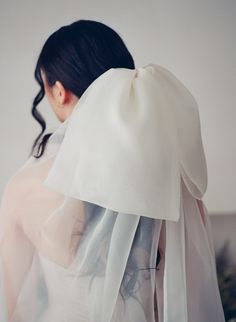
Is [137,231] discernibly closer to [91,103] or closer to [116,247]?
[116,247]

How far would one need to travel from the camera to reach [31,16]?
74cm

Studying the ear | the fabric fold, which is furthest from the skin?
the fabric fold

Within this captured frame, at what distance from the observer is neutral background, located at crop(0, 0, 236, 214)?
0.73 metres

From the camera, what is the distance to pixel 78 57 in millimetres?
650

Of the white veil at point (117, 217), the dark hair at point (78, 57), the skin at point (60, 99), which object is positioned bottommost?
the white veil at point (117, 217)

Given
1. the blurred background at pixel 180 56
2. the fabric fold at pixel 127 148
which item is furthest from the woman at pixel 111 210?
the blurred background at pixel 180 56

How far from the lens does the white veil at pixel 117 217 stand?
1.71 feet

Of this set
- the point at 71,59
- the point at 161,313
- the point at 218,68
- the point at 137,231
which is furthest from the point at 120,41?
the point at 161,313

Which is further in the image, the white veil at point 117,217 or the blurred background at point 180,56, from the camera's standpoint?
the blurred background at point 180,56

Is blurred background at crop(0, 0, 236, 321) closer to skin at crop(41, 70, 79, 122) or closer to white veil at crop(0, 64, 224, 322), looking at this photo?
skin at crop(41, 70, 79, 122)

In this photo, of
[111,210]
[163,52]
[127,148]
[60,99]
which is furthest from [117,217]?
[163,52]

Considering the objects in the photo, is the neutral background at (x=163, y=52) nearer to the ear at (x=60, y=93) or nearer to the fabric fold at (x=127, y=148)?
the ear at (x=60, y=93)

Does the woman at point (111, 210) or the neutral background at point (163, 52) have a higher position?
the neutral background at point (163, 52)

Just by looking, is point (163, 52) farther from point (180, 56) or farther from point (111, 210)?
point (111, 210)
